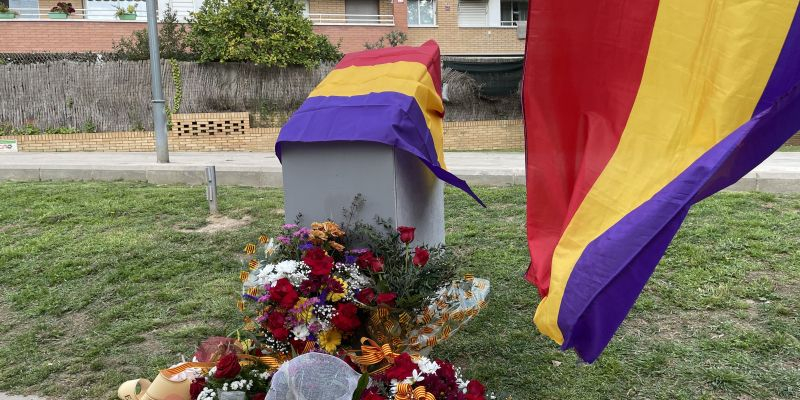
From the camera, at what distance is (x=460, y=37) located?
80.1 feet

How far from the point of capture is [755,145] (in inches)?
73.5

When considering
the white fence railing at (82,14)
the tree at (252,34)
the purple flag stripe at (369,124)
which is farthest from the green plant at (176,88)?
the purple flag stripe at (369,124)

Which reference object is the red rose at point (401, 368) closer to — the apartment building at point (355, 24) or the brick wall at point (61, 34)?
the apartment building at point (355, 24)

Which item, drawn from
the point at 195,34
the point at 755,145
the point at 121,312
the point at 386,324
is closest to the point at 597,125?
the point at 755,145

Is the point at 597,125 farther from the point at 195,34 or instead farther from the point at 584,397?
the point at 195,34

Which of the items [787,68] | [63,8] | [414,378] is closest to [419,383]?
[414,378]

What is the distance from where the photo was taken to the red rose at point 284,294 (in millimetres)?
3010

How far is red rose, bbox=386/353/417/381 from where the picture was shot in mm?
2613

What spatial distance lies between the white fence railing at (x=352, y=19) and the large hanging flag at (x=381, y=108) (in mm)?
19441

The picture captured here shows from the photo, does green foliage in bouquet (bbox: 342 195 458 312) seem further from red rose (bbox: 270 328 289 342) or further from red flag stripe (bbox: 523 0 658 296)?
red flag stripe (bbox: 523 0 658 296)

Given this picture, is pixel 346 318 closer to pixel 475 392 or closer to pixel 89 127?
pixel 475 392

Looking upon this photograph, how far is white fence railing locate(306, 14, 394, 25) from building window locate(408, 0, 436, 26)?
4.45 ft

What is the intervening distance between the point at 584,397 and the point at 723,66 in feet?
6.43

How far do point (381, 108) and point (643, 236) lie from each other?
6.02 ft
